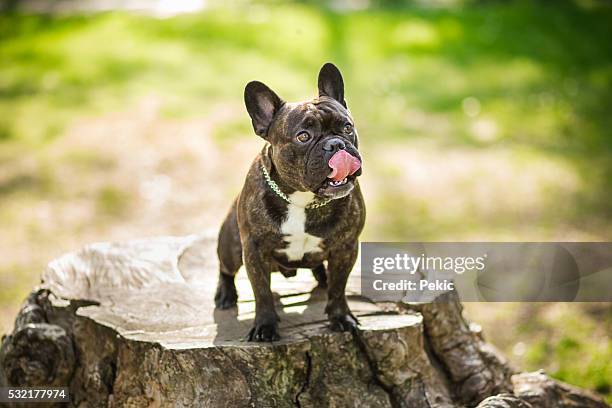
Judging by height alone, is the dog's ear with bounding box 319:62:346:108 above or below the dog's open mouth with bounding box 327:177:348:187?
above

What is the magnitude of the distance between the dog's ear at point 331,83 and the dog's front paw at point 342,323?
1.20 m

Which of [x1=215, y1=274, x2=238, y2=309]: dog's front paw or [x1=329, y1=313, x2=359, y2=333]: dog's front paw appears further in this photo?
[x1=215, y1=274, x2=238, y2=309]: dog's front paw

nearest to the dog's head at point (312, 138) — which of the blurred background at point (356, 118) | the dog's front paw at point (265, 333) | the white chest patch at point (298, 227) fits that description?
the white chest patch at point (298, 227)

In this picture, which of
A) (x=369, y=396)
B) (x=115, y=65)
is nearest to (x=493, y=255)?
(x=369, y=396)

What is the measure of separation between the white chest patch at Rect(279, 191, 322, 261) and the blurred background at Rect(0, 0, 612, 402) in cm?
340

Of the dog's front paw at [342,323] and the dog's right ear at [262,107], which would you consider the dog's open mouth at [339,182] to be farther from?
the dog's front paw at [342,323]

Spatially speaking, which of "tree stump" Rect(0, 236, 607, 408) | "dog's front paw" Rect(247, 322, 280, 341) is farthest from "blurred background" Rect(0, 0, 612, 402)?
"dog's front paw" Rect(247, 322, 280, 341)

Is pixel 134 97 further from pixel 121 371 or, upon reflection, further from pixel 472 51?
pixel 121 371

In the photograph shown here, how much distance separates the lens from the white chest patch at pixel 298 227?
4.42m

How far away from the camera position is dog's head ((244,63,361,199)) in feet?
13.4

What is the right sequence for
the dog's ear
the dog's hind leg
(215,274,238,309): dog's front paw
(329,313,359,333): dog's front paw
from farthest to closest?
(215,274,238,309): dog's front paw → the dog's hind leg → (329,313,359,333): dog's front paw → the dog's ear

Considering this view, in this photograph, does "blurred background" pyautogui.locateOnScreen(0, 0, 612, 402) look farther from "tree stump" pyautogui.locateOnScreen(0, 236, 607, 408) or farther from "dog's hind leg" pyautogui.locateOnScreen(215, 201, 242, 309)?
"dog's hind leg" pyautogui.locateOnScreen(215, 201, 242, 309)

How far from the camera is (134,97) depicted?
13523mm

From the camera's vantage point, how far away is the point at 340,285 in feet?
15.3
